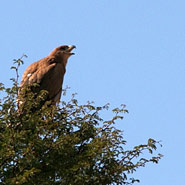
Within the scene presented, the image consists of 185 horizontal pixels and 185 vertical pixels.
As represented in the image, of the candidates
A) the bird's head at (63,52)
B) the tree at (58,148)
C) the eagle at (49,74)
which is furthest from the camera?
the bird's head at (63,52)

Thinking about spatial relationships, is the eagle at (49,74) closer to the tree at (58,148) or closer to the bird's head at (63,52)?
the bird's head at (63,52)

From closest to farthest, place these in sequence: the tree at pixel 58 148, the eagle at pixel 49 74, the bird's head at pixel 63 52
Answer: the tree at pixel 58 148 → the eagle at pixel 49 74 → the bird's head at pixel 63 52

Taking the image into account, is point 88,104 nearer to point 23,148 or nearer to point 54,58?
point 23,148

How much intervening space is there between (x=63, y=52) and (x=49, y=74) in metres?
1.59

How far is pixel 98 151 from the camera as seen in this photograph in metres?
11.6

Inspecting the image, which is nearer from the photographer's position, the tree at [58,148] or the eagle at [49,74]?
the tree at [58,148]

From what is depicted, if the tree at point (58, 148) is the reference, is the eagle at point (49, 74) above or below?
above

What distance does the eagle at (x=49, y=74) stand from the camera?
17.4 meters

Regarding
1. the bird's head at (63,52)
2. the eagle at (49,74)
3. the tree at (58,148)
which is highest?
the bird's head at (63,52)

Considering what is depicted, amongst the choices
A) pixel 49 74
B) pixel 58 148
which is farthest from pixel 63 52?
pixel 58 148

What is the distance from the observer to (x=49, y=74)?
17859 mm

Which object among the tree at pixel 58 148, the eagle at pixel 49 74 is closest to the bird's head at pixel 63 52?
the eagle at pixel 49 74

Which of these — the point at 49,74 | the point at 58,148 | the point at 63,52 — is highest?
the point at 63,52

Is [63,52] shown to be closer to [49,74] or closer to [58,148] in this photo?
[49,74]
